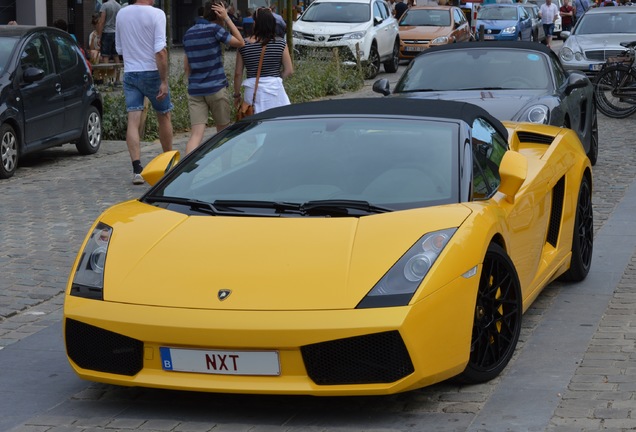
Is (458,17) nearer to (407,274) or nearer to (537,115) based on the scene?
(537,115)

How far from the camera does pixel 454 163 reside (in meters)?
6.25

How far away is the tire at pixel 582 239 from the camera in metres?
7.92

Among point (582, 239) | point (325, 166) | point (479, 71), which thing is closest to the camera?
point (325, 166)

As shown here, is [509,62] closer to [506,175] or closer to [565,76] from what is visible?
[565,76]

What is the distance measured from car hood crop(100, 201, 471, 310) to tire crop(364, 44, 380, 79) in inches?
926

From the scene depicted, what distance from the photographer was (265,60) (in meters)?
12.2

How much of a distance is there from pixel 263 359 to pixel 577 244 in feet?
10.8

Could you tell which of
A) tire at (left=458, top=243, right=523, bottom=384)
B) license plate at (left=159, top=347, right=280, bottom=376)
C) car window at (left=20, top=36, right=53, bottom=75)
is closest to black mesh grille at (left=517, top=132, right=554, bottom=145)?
tire at (left=458, top=243, right=523, bottom=384)

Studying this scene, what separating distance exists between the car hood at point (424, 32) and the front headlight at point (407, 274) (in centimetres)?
2849

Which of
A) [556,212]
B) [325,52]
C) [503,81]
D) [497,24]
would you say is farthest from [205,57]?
[497,24]

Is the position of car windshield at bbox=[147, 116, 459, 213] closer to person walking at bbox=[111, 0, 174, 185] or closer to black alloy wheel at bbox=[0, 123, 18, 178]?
person walking at bbox=[111, 0, 174, 185]

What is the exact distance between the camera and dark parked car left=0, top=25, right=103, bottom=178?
13617 mm

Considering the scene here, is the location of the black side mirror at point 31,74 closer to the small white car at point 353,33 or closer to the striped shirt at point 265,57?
the striped shirt at point 265,57

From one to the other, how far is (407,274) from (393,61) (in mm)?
27065
